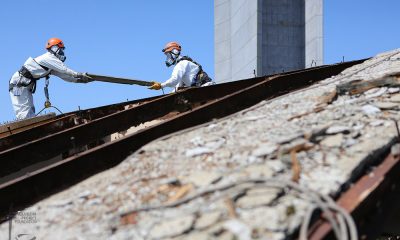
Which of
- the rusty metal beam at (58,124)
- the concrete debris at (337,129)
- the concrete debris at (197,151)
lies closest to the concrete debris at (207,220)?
the concrete debris at (197,151)

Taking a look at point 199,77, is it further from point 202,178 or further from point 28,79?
point 202,178

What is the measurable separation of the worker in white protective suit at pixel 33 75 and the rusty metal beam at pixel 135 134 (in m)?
3.63

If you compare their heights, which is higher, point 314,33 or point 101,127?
point 314,33

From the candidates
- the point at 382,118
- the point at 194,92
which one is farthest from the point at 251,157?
the point at 194,92

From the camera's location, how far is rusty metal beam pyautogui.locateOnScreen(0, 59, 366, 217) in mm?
4145

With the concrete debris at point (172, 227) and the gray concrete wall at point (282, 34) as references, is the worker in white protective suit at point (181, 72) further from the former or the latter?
the gray concrete wall at point (282, 34)

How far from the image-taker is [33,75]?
31.3 feet

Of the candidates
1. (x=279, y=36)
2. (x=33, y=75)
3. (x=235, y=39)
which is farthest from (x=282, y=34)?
(x=33, y=75)

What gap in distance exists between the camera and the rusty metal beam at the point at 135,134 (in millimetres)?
4145

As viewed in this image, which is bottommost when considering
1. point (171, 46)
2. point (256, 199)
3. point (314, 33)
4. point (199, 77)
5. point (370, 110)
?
point (256, 199)

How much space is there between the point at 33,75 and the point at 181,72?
301 cm

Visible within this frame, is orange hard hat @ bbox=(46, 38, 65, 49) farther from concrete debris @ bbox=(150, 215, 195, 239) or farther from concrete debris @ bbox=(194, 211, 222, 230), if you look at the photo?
concrete debris @ bbox=(194, 211, 222, 230)

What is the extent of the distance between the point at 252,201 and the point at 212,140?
1442 mm

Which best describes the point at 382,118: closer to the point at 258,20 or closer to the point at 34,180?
the point at 34,180
